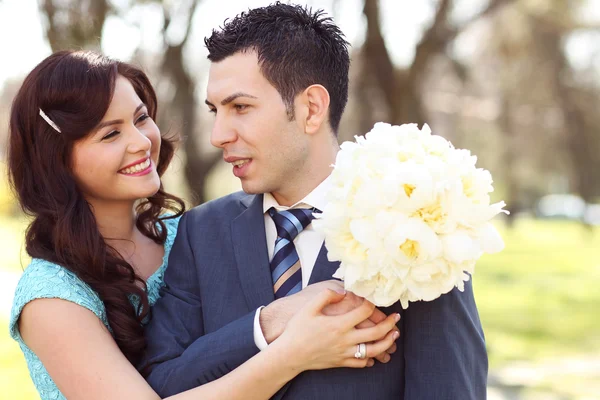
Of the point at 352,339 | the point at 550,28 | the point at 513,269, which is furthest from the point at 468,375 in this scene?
the point at 513,269

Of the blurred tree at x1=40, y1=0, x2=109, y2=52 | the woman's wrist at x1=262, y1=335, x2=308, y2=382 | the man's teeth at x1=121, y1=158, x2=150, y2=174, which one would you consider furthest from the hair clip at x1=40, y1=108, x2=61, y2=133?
the blurred tree at x1=40, y1=0, x2=109, y2=52

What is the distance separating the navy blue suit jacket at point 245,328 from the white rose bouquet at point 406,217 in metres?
0.36

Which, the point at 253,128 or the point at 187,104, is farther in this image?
the point at 187,104

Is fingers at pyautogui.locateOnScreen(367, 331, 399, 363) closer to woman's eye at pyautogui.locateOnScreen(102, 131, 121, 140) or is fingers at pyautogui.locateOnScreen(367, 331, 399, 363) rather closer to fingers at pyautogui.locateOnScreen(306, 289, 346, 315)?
fingers at pyautogui.locateOnScreen(306, 289, 346, 315)

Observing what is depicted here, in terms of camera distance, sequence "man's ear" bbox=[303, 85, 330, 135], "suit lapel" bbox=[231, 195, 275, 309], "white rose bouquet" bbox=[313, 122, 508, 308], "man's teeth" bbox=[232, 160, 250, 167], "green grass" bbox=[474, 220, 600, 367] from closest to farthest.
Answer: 1. "white rose bouquet" bbox=[313, 122, 508, 308]
2. "suit lapel" bbox=[231, 195, 275, 309]
3. "man's teeth" bbox=[232, 160, 250, 167]
4. "man's ear" bbox=[303, 85, 330, 135]
5. "green grass" bbox=[474, 220, 600, 367]

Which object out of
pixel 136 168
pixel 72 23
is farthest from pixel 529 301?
pixel 136 168

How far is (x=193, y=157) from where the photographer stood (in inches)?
352

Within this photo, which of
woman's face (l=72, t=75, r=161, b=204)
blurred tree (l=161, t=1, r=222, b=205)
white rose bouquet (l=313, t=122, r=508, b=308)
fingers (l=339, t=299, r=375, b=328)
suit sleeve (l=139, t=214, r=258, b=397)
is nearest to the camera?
white rose bouquet (l=313, t=122, r=508, b=308)

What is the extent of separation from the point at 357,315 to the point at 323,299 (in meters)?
0.12

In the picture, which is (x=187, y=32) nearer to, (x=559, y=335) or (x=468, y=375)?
(x=468, y=375)

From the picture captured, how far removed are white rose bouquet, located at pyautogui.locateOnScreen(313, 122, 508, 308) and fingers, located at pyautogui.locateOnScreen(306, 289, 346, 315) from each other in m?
0.20

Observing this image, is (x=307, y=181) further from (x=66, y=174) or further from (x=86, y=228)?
(x=66, y=174)

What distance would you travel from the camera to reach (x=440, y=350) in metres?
2.36

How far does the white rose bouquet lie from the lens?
6.41ft
